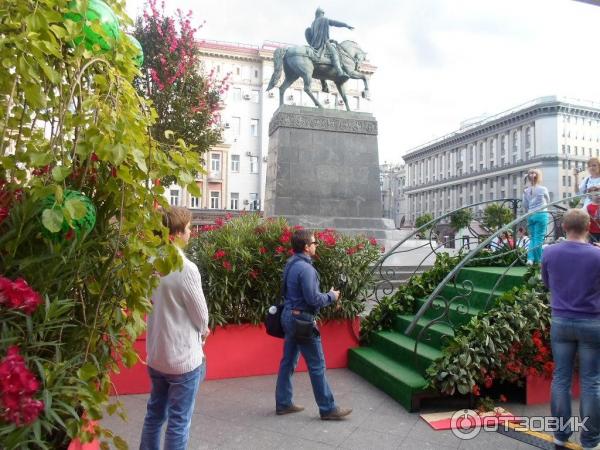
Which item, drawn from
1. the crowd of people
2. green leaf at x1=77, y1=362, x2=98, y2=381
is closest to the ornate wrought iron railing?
the crowd of people

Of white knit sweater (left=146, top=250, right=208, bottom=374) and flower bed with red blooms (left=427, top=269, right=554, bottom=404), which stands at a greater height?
white knit sweater (left=146, top=250, right=208, bottom=374)

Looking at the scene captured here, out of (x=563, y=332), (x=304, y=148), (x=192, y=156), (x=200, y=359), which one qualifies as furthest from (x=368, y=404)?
(x=304, y=148)

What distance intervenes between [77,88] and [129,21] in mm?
440

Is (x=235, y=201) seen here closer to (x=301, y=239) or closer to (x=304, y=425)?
(x=301, y=239)

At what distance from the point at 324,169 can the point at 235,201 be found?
42.4 meters

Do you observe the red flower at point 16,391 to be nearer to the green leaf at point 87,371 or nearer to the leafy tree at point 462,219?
the green leaf at point 87,371

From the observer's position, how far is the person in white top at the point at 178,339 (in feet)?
9.39

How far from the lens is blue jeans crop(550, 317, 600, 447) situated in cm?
344

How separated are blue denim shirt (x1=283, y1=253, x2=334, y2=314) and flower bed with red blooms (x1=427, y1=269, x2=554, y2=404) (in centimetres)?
136

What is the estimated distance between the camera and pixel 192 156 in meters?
1.90

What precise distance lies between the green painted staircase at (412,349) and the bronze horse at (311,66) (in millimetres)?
8071

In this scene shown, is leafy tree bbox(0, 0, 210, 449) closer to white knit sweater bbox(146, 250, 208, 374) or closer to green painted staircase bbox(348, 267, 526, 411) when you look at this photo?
white knit sweater bbox(146, 250, 208, 374)

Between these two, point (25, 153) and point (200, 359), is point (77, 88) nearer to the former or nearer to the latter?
point (25, 153)

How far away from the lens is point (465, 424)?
13.7 feet
